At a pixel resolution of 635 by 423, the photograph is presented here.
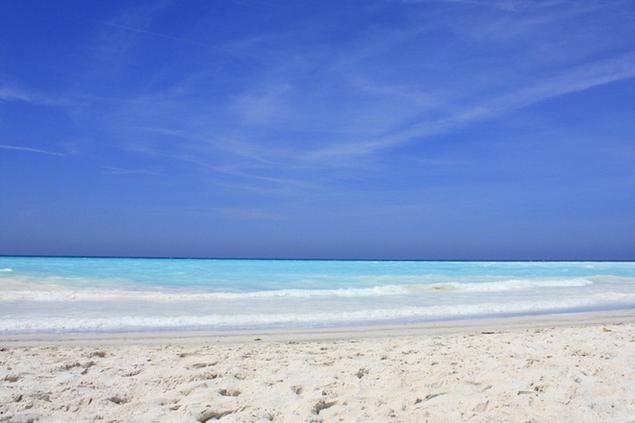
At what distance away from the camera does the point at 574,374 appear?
4547mm

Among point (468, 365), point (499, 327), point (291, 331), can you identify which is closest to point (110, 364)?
point (291, 331)

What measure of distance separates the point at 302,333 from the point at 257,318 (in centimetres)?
188

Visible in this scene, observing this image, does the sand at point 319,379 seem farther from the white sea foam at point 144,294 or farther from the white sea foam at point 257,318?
the white sea foam at point 144,294

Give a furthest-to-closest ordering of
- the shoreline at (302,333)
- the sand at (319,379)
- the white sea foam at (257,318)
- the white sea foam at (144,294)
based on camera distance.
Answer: the white sea foam at (144,294), the white sea foam at (257,318), the shoreline at (302,333), the sand at (319,379)

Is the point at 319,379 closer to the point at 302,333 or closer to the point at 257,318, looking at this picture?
the point at 302,333

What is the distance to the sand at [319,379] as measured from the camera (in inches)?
143

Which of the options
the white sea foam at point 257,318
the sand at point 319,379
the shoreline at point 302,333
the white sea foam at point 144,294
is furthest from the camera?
the white sea foam at point 144,294

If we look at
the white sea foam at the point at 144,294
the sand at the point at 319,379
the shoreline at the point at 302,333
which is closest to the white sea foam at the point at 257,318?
the shoreline at the point at 302,333

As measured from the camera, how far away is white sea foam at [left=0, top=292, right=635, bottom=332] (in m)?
8.06

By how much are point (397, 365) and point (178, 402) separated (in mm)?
2314

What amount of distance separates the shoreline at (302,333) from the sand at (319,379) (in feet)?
0.31

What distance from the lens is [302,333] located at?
303 inches

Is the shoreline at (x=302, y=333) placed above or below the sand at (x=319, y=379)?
below

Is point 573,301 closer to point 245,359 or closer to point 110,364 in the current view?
point 245,359
